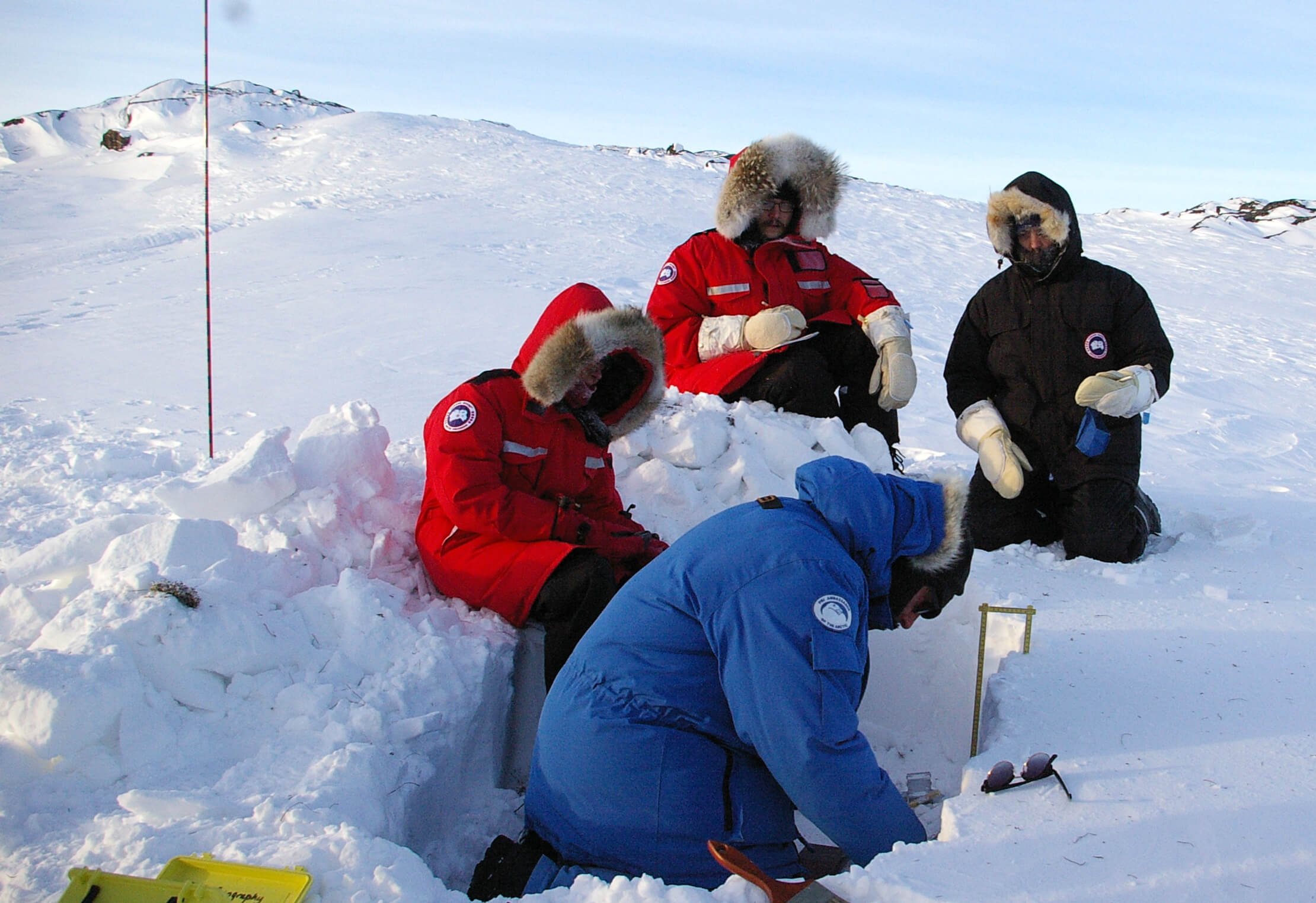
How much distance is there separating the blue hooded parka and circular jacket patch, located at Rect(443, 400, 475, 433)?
38.3 inches

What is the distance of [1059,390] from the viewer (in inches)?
145

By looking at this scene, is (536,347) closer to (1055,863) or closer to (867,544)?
(867,544)

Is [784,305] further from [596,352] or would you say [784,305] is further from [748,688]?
[748,688]

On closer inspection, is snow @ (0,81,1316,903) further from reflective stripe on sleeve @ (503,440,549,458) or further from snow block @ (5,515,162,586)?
reflective stripe on sleeve @ (503,440,549,458)

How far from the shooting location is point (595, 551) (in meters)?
2.90

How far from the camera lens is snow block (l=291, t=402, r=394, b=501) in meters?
3.11

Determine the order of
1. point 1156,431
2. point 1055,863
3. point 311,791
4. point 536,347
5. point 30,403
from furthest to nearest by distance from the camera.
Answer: point 1156,431
point 30,403
point 536,347
point 311,791
point 1055,863

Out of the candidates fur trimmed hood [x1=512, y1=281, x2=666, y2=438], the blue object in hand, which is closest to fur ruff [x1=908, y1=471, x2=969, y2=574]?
fur trimmed hood [x1=512, y1=281, x2=666, y2=438]

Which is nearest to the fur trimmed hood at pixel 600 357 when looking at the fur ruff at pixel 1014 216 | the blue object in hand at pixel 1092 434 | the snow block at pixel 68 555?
the snow block at pixel 68 555

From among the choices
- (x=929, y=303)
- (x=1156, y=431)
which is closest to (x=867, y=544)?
(x=1156, y=431)

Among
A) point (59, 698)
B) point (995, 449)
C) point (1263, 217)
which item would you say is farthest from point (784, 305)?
point (1263, 217)

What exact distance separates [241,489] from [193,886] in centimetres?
150

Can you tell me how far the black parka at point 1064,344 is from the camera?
11.9ft

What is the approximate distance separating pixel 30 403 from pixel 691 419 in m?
4.02
